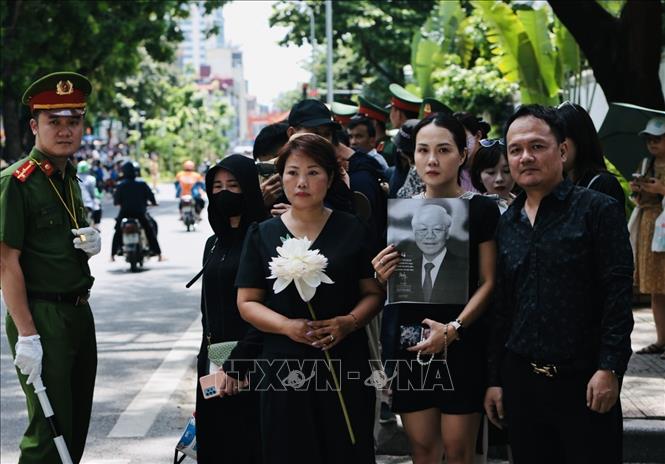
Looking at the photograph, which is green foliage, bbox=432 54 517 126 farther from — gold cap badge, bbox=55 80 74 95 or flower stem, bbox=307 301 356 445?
flower stem, bbox=307 301 356 445

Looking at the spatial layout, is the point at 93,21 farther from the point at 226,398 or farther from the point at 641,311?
the point at 226,398

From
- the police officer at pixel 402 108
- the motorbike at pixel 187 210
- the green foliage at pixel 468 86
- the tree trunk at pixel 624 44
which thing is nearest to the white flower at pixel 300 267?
the police officer at pixel 402 108

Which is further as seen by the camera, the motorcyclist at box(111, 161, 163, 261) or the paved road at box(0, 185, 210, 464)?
the motorcyclist at box(111, 161, 163, 261)

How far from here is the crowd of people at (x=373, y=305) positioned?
3812 millimetres

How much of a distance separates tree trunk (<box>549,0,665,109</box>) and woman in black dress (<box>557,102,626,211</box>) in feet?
17.6

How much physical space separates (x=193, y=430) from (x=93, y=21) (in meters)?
26.4

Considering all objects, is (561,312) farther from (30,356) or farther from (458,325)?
(30,356)

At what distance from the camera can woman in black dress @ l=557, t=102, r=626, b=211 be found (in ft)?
15.7

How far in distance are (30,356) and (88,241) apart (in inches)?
23.5

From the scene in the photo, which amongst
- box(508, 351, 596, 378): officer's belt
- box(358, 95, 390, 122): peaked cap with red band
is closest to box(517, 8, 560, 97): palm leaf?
box(358, 95, 390, 122): peaked cap with red band

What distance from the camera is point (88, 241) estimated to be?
16.0ft

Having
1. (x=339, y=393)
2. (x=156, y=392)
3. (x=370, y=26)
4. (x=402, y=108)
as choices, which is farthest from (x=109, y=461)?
(x=370, y=26)

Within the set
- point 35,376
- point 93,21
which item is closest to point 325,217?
point 35,376

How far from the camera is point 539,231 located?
12.8ft
